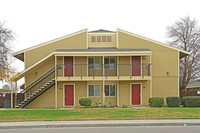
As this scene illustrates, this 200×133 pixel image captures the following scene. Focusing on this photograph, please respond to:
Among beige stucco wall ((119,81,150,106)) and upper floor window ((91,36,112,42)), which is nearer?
beige stucco wall ((119,81,150,106))

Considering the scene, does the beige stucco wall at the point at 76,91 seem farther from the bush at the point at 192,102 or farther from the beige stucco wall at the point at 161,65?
the bush at the point at 192,102

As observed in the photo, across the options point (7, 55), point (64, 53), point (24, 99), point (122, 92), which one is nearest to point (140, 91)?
point (122, 92)

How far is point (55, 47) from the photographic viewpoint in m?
27.6

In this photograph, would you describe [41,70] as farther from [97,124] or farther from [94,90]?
[97,124]

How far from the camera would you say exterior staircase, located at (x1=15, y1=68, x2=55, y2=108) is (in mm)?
25953

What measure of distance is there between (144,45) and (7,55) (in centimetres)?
1337

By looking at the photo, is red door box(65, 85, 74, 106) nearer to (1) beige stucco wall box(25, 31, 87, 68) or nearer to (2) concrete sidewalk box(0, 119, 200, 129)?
(1) beige stucco wall box(25, 31, 87, 68)

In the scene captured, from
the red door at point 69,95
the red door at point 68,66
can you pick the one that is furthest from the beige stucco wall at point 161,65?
the red door at point 69,95

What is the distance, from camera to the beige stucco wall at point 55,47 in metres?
27.4

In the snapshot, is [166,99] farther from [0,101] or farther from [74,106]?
[0,101]

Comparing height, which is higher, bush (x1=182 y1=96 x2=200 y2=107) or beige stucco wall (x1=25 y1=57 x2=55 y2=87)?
beige stucco wall (x1=25 y1=57 x2=55 y2=87)

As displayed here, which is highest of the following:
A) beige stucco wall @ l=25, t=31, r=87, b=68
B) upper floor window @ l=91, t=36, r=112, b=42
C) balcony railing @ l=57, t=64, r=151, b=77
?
upper floor window @ l=91, t=36, r=112, b=42

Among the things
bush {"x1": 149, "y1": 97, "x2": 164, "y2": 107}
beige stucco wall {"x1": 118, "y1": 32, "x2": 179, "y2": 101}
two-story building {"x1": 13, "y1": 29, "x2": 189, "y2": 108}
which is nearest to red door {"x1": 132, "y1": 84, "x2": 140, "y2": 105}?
Answer: two-story building {"x1": 13, "y1": 29, "x2": 189, "y2": 108}

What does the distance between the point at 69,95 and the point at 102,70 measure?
3.91 m
